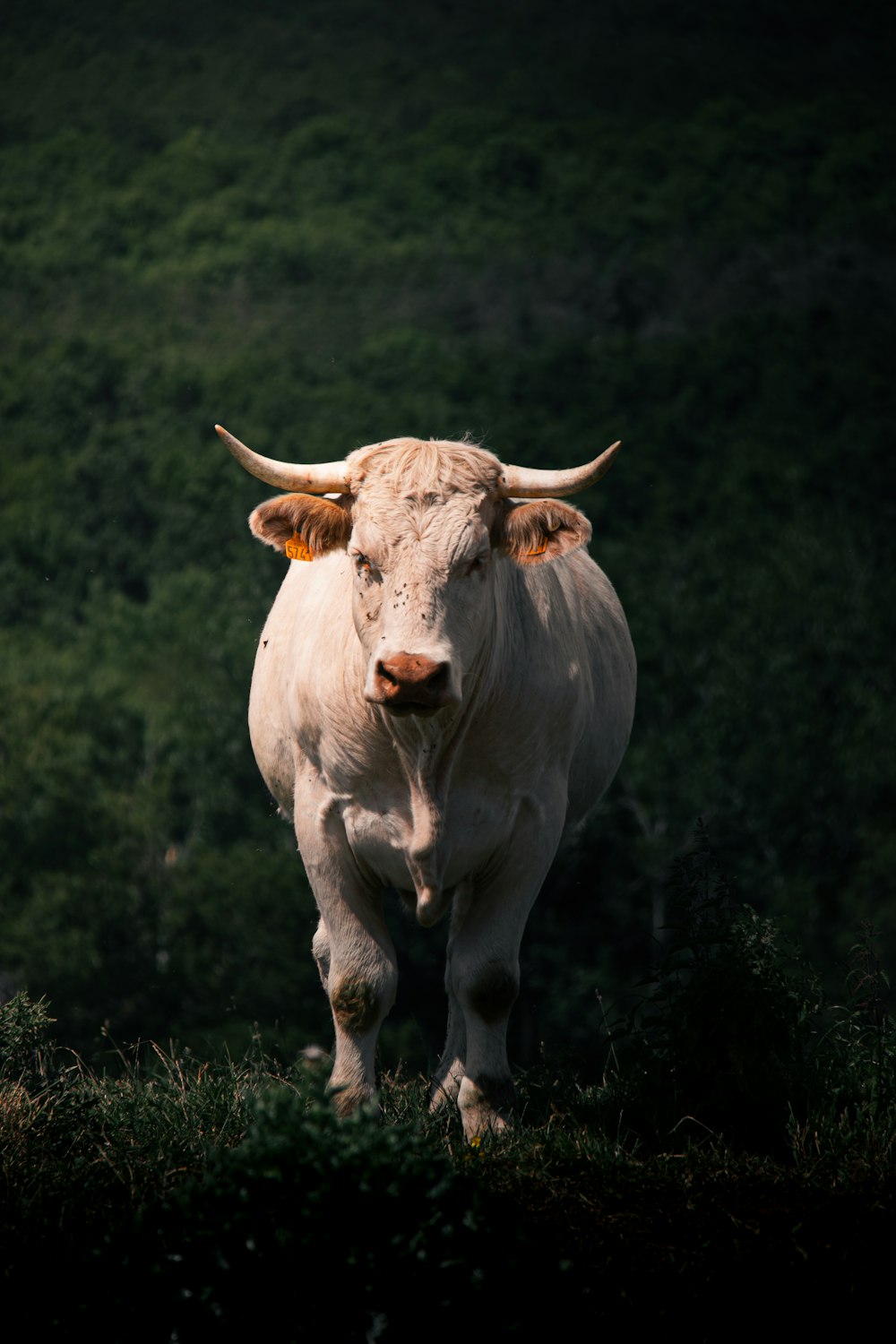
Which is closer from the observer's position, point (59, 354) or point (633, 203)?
point (59, 354)

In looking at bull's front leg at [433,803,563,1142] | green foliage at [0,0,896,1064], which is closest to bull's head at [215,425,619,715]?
bull's front leg at [433,803,563,1142]

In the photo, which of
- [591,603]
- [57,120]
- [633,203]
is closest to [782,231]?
[633,203]

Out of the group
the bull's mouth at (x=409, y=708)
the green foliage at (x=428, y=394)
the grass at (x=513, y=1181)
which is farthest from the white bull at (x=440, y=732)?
the green foliage at (x=428, y=394)

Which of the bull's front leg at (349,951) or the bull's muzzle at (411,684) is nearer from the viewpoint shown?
the bull's muzzle at (411,684)

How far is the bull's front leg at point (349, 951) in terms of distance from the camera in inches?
234

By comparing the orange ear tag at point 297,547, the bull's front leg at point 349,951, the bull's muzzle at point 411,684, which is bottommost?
the bull's front leg at point 349,951

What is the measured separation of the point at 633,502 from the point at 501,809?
52.2 m

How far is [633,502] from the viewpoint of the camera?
57312mm

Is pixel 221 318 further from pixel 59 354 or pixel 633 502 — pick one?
pixel 633 502

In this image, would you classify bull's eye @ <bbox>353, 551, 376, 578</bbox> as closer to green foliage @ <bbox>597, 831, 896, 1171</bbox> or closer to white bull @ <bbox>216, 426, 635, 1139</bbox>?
white bull @ <bbox>216, 426, 635, 1139</bbox>

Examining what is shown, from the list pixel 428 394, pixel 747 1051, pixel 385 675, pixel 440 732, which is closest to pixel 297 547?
pixel 440 732

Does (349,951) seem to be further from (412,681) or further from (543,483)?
(543,483)

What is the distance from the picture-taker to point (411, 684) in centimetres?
486

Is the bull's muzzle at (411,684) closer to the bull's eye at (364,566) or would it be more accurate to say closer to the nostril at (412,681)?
the nostril at (412,681)
